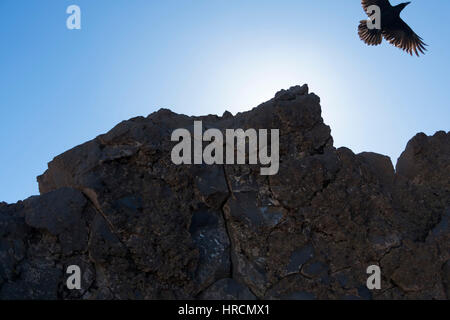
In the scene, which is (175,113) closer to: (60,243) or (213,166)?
(213,166)

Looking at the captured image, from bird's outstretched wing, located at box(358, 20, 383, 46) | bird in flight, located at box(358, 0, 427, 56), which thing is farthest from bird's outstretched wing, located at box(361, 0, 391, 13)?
bird's outstretched wing, located at box(358, 20, 383, 46)

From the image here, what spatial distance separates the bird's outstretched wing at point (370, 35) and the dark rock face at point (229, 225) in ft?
12.5

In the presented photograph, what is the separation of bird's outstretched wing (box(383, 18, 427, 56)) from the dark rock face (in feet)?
12.0

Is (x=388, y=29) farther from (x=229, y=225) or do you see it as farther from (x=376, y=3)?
(x=229, y=225)

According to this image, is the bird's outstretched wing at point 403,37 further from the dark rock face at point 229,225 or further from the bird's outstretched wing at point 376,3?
the dark rock face at point 229,225

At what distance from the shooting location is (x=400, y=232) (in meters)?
3.40

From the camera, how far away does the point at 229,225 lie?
135 inches

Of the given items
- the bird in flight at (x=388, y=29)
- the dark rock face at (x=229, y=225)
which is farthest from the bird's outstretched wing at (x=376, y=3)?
the dark rock face at (x=229, y=225)

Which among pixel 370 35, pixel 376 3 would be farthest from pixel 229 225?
pixel 376 3

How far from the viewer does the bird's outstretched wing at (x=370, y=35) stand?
6.89 metres

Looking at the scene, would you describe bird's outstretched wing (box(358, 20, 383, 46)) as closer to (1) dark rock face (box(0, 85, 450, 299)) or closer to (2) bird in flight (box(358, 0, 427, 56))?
(2) bird in flight (box(358, 0, 427, 56))

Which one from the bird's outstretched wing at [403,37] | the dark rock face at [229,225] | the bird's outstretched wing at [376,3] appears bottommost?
the dark rock face at [229,225]

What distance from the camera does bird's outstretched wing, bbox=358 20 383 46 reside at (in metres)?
6.89
